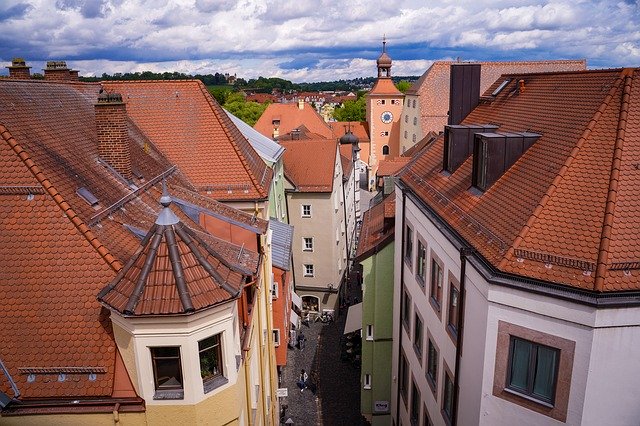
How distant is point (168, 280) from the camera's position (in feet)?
31.8

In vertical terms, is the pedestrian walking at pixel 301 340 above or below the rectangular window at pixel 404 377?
below

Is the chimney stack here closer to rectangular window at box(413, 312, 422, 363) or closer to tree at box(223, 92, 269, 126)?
rectangular window at box(413, 312, 422, 363)

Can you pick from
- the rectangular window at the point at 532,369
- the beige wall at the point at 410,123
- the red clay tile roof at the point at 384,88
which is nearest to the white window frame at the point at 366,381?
the rectangular window at the point at 532,369

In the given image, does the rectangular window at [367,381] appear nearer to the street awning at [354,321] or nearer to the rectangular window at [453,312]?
the street awning at [354,321]

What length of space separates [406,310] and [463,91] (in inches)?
362

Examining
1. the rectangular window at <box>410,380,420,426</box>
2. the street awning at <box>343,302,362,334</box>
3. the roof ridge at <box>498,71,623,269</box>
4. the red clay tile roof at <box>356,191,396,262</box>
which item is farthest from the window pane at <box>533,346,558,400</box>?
the street awning at <box>343,302,362,334</box>

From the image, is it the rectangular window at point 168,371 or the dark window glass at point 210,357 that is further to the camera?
the dark window glass at point 210,357

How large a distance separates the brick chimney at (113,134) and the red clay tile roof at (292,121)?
51999mm

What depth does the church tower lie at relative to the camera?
8488 cm

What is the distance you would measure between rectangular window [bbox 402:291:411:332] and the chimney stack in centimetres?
752

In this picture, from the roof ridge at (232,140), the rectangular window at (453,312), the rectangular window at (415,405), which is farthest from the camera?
the roof ridge at (232,140)

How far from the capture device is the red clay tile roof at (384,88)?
84812 millimetres

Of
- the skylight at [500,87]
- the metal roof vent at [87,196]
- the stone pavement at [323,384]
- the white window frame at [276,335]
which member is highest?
the skylight at [500,87]

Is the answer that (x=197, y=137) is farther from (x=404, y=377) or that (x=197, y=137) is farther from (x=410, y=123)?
(x=410, y=123)
